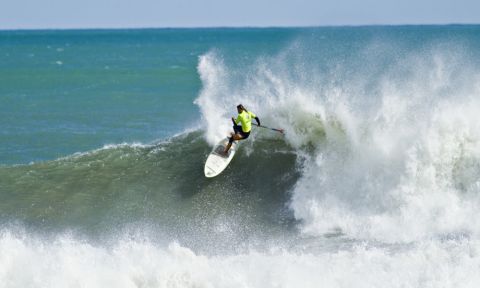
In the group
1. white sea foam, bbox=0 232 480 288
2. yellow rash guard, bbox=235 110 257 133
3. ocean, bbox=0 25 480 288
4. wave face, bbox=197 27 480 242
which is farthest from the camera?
yellow rash guard, bbox=235 110 257 133

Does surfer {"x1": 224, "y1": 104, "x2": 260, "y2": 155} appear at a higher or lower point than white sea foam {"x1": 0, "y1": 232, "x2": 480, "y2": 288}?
higher

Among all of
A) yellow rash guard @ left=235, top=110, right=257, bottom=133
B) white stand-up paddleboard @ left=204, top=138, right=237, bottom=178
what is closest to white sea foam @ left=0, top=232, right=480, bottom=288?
white stand-up paddleboard @ left=204, top=138, right=237, bottom=178

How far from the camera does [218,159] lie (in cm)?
1650

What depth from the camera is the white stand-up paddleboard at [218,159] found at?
52.7 feet

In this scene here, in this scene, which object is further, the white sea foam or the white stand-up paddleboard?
the white stand-up paddleboard

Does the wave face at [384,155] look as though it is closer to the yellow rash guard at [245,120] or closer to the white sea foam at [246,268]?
the white sea foam at [246,268]

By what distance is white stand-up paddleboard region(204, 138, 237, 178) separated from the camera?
52.7 feet

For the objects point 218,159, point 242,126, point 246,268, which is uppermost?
point 242,126

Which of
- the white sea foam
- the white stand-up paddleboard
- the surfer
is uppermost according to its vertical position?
the surfer

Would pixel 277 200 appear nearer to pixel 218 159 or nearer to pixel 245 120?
pixel 218 159

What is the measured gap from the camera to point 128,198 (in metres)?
16.0

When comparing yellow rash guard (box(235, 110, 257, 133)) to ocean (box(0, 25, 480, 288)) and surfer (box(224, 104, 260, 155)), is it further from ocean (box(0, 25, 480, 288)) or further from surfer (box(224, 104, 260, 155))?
ocean (box(0, 25, 480, 288))

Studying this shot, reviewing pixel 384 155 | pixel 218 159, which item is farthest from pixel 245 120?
pixel 384 155

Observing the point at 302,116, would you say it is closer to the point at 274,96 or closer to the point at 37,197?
the point at 274,96
